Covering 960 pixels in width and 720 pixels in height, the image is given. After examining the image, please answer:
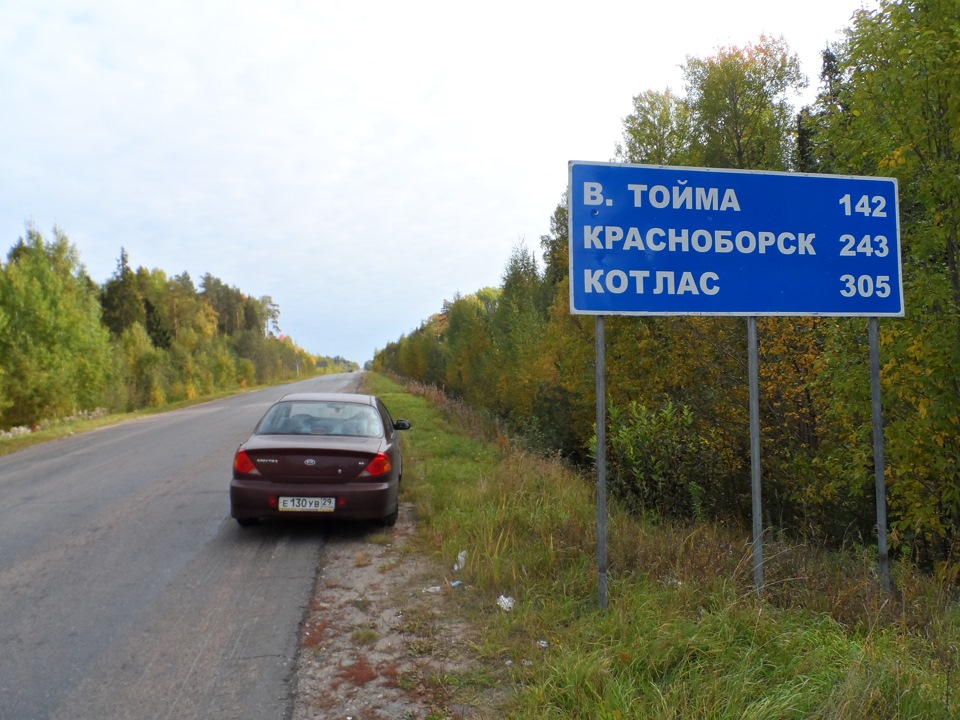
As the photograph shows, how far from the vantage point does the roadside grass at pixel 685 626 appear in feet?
10.0

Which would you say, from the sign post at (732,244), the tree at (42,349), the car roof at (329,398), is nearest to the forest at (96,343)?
the tree at (42,349)

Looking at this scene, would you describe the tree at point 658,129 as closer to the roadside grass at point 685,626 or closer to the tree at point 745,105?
the tree at point 745,105

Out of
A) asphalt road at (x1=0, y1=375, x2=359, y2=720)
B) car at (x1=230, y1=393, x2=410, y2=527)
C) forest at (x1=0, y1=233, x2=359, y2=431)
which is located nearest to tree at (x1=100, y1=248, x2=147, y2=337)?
forest at (x1=0, y1=233, x2=359, y2=431)

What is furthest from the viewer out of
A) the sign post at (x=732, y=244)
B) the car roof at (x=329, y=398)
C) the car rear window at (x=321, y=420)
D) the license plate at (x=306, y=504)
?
the car roof at (x=329, y=398)

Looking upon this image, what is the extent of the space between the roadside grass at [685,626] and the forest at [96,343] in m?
26.0

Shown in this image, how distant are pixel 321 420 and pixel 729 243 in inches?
192

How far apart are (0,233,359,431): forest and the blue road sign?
87.4 ft

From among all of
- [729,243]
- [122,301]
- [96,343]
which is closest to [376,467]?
[729,243]

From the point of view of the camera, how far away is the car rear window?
7.50 metres

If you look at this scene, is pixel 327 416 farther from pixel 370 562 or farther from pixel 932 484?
pixel 932 484

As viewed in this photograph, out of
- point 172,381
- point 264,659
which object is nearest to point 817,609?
point 264,659

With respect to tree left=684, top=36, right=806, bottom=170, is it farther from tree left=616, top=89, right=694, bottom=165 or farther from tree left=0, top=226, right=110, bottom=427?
tree left=0, top=226, right=110, bottom=427

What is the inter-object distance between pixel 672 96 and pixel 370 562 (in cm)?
1837

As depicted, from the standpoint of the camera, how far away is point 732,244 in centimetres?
483
